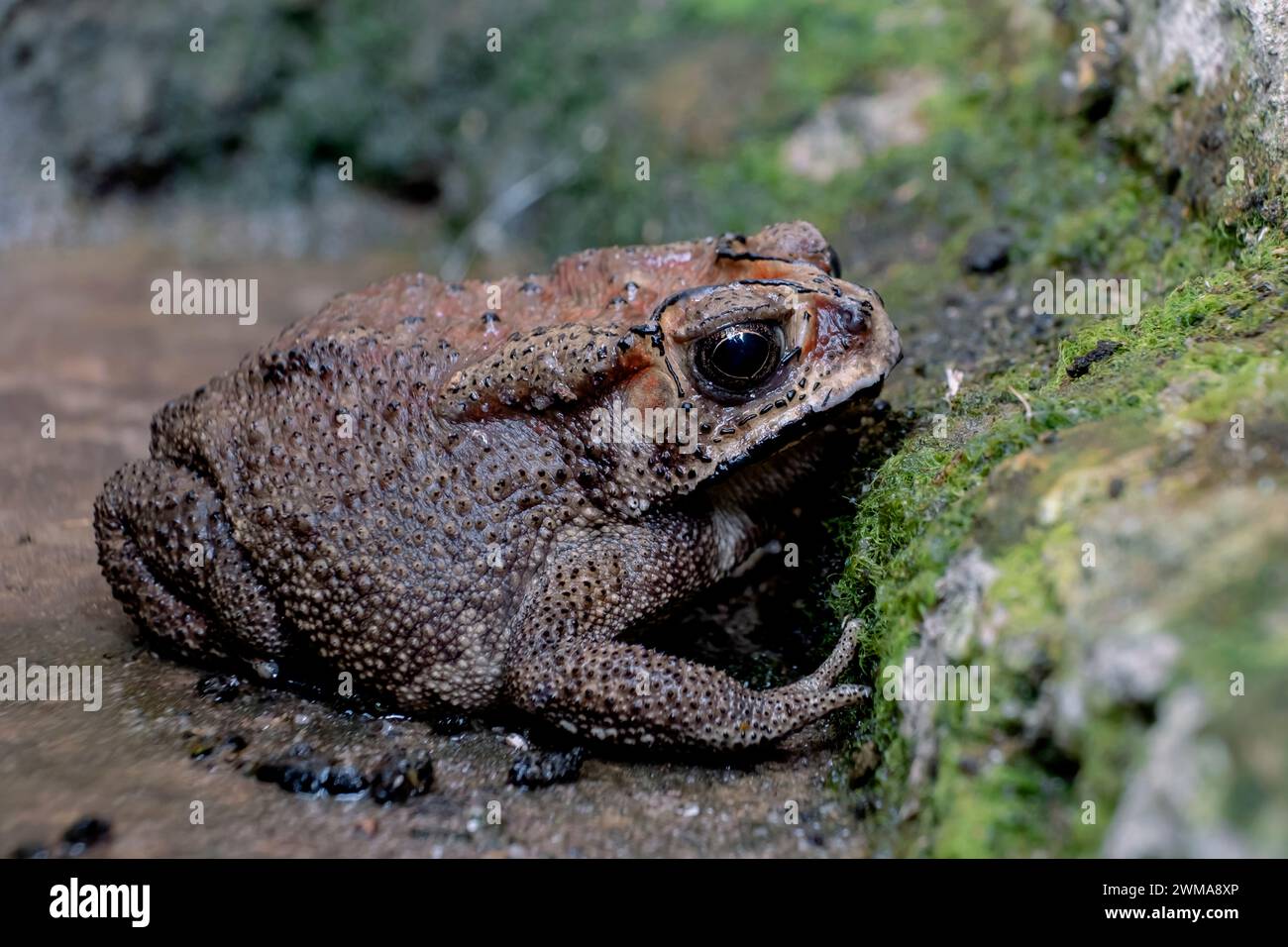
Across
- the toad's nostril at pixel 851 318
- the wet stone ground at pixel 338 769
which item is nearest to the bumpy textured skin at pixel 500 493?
the toad's nostril at pixel 851 318

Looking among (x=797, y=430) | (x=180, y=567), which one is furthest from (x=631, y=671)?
(x=180, y=567)

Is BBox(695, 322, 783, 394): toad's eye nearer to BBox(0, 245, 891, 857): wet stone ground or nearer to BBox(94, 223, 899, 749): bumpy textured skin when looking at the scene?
BBox(94, 223, 899, 749): bumpy textured skin

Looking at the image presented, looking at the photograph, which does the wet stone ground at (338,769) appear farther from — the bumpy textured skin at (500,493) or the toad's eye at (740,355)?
the toad's eye at (740,355)

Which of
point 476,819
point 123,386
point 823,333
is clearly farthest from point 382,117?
point 476,819

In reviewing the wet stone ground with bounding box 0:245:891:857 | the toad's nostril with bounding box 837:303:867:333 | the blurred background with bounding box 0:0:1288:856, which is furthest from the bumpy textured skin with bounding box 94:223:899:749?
the blurred background with bounding box 0:0:1288:856

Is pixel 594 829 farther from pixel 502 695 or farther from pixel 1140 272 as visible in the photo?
pixel 1140 272

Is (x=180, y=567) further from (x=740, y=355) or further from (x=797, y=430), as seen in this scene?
(x=797, y=430)
